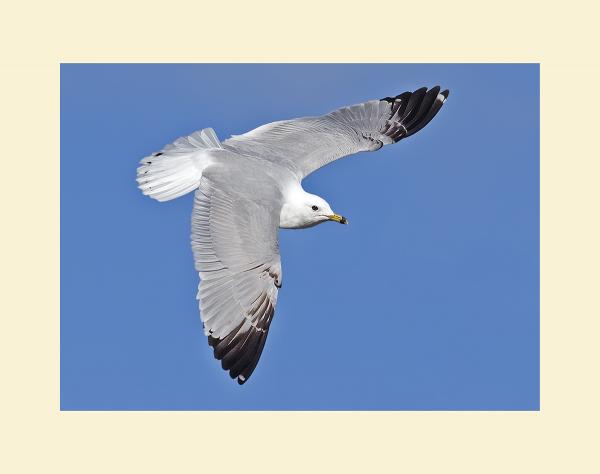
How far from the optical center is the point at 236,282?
190 inches

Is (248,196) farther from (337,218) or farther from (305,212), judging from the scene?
(337,218)

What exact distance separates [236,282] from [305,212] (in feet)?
2.07

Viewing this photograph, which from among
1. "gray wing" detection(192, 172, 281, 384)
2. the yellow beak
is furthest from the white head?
"gray wing" detection(192, 172, 281, 384)

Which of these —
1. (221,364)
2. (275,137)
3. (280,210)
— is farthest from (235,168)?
(221,364)

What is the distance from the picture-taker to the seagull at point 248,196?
480cm

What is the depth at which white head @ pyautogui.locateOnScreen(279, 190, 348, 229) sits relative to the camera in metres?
5.19

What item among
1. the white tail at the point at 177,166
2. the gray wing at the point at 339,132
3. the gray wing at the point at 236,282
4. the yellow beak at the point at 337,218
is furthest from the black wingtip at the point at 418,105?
the gray wing at the point at 236,282

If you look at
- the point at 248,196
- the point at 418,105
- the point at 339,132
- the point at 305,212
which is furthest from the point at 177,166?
the point at 418,105

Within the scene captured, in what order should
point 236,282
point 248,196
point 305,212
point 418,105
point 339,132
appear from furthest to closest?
Result: point 418,105
point 339,132
point 305,212
point 248,196
point 236,282

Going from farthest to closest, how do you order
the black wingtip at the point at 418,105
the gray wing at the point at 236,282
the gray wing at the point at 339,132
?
1. the black wingtip at the point at 418,105
2. the gray wing at the point at 339,132
3. the gray wing at the point at 236,282

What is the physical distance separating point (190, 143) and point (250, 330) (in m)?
1.18

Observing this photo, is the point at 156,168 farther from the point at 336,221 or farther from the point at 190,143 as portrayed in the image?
the point at 336,221

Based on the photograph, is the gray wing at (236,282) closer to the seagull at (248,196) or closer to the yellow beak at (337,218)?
the seagull at (248,196)

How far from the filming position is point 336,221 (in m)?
5.30
